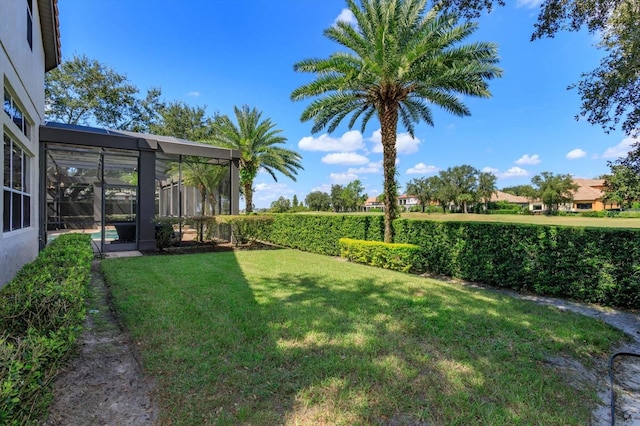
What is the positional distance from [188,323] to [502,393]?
3687 mm

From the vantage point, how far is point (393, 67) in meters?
8.49

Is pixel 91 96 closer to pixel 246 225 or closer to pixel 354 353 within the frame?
pixel 246 225

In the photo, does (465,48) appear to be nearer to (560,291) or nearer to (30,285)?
(560,291)

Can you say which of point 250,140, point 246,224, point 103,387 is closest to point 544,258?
point 103,387

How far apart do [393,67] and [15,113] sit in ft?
27.3

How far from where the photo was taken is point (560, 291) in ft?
21.2

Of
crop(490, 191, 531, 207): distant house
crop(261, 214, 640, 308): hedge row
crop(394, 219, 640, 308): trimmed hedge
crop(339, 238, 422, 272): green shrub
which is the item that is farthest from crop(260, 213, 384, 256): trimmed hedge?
crop(490, 191, 531, 207): distant house

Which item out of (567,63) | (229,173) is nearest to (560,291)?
(567,63)

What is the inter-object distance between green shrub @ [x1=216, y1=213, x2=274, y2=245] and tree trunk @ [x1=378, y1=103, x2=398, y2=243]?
5.36m

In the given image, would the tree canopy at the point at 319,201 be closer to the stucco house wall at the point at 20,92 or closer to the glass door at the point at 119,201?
the glass door at the point at 119,201

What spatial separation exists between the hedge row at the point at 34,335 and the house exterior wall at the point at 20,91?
182 cm

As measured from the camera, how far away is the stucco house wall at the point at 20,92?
4.19 meters

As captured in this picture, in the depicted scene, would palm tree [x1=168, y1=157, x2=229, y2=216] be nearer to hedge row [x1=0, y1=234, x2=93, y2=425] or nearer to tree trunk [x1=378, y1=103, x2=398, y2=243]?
tree trunk [x1=378, y1=103, x2=398, y2=243]

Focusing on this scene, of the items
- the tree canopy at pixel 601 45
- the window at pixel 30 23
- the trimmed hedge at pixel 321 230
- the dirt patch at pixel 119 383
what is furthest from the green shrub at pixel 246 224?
the tree canopy at pixel 601 45
